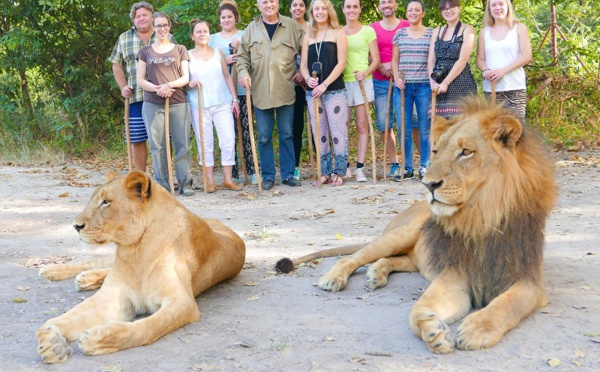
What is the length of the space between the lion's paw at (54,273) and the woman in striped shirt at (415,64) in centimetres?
474

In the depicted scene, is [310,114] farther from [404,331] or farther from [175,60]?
[404,331]

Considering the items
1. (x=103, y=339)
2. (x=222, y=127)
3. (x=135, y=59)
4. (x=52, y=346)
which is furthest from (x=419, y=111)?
(x=52, y=346)

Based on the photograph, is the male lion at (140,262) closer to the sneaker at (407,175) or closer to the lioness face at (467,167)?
the lioness face at (467,167)

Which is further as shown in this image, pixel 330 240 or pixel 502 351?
pixel 330 240

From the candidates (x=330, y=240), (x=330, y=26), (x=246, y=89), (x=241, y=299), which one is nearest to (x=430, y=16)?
(x=330, y=26)

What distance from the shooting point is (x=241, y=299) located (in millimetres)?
4285

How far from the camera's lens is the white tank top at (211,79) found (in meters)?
8.68

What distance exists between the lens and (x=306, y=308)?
159 inches

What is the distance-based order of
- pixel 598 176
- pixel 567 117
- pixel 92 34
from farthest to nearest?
1. pixel 92 34
2. pixel 567 117
3. pixel 598 176

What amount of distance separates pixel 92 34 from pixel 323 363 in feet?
43.5

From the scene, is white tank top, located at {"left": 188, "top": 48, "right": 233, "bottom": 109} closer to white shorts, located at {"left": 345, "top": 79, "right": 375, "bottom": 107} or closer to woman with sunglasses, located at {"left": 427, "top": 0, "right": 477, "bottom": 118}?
white shorts, located at {"left": 345, "top": 79, "right": 375, "bottom": 107}

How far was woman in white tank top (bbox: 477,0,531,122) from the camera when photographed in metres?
7.68

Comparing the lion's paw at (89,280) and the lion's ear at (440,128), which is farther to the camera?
the lion's paw at (89,280)

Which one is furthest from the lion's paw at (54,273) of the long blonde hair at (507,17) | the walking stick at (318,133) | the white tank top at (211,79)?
the long blonde hair at (507,17)
